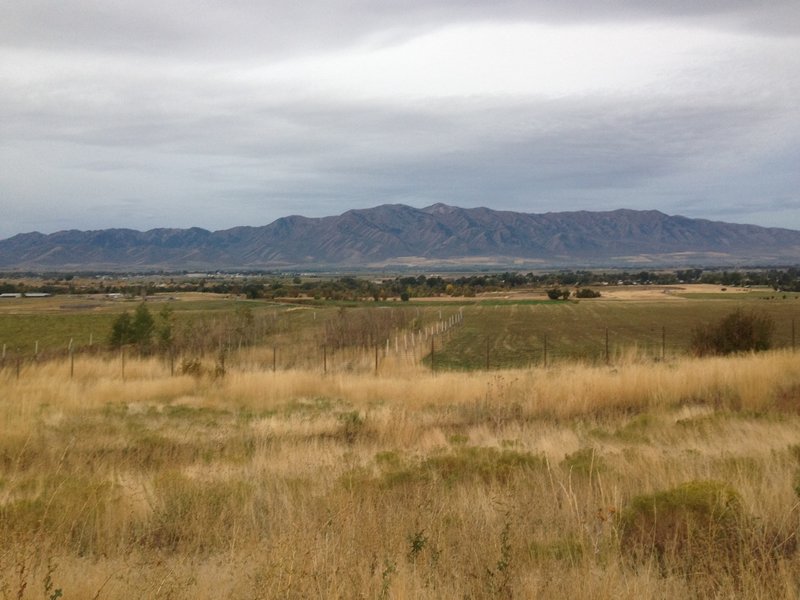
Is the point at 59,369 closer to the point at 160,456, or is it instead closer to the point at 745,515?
the point at 160,456

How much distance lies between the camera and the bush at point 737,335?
25.7 m

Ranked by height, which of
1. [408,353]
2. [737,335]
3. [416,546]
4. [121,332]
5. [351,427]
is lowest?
[408,353]

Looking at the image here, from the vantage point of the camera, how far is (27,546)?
5.36 metres

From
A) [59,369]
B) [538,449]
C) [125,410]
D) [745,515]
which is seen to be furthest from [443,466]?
Result: [59,369]

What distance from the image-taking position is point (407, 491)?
789 cm

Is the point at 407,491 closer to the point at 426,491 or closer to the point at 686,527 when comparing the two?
the point at 426,491

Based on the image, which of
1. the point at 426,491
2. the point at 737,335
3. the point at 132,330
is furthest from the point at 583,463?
the point at 132,330

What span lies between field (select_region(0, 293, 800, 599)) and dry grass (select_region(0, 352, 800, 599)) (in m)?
0.03

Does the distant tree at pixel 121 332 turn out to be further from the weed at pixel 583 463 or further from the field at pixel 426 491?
the weed at pixel 583 463

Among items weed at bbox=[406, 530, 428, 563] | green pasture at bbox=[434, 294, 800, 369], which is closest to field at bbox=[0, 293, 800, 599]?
weed at bbox=[406, 530, 428, 563]

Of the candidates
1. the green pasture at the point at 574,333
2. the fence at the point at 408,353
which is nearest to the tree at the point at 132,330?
the fence at the point at 408,353

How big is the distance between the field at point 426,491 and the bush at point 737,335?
27.4ft

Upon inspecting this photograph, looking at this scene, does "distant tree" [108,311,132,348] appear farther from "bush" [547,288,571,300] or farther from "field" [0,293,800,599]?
"bush" [547,288,571,300]

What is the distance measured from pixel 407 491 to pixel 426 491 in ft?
0.72
